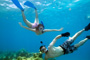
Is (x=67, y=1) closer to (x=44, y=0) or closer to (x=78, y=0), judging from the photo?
(x=78, y=0)

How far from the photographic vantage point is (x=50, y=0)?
24797mm

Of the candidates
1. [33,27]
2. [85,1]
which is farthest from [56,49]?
[85,1]

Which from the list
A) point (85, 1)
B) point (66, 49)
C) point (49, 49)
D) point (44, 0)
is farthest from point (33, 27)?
point (85, 1)

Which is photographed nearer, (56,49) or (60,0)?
(56,49)

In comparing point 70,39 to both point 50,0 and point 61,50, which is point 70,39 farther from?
point 50,0

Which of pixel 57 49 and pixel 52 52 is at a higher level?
pixel 57 49

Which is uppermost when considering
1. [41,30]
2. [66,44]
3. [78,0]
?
[78,0]

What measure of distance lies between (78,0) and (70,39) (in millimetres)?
18770

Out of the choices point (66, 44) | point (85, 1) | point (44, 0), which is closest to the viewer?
point (66, 44)

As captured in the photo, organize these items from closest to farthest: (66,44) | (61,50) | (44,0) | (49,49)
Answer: (49,49) → (61,50) → (66,44) → (44,0)

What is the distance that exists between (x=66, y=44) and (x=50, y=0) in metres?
17.9

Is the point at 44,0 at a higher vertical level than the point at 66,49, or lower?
higher

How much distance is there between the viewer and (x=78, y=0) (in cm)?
2525

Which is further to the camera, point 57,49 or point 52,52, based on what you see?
point 57,49
